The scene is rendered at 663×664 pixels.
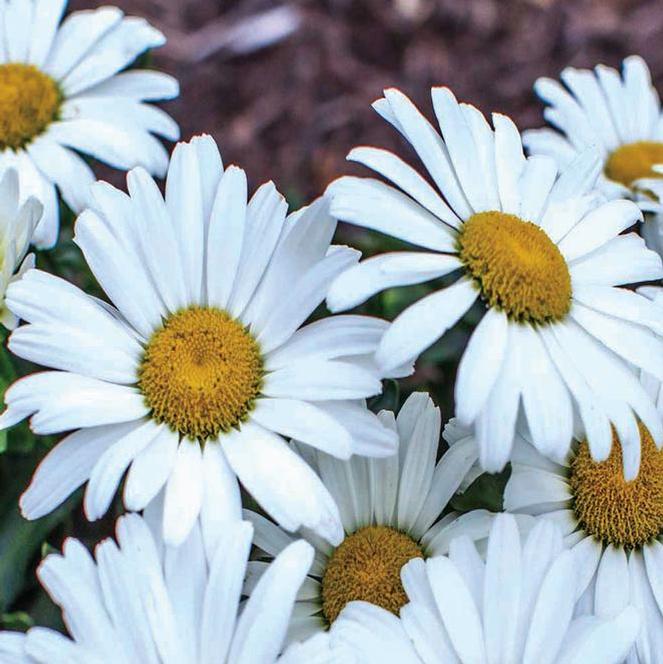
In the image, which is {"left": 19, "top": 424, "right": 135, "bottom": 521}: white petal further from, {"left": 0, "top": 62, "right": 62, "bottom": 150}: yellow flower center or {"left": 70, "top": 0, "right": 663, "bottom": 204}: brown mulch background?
{"left": 70, "top": 0, "right": 663, "bottom": 204}: brown mulch background

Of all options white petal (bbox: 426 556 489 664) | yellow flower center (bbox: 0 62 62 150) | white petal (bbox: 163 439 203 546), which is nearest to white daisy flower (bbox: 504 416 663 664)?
white petal (bbox: 426 556 489 664)

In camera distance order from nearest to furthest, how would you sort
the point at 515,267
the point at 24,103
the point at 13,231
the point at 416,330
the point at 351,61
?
the point at 416,330 < the point at 515,267 < the point at 13,231 < the point at 24,103 < the point at 351,61

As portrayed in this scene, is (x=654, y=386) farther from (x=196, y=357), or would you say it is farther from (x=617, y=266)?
→ (x=196, y=357)

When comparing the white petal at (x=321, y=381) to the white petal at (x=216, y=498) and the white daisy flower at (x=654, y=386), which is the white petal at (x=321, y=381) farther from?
the white daisy flower at (x=654, y=386)

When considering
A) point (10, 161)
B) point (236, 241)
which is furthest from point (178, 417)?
point (10, 161)

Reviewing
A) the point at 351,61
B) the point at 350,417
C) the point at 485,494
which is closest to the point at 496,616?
the point at 485,494

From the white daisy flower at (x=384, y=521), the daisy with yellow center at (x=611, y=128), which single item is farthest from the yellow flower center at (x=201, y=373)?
the daisy with yellow center at (x=611, y=128)

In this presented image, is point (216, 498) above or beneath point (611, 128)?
beneath
